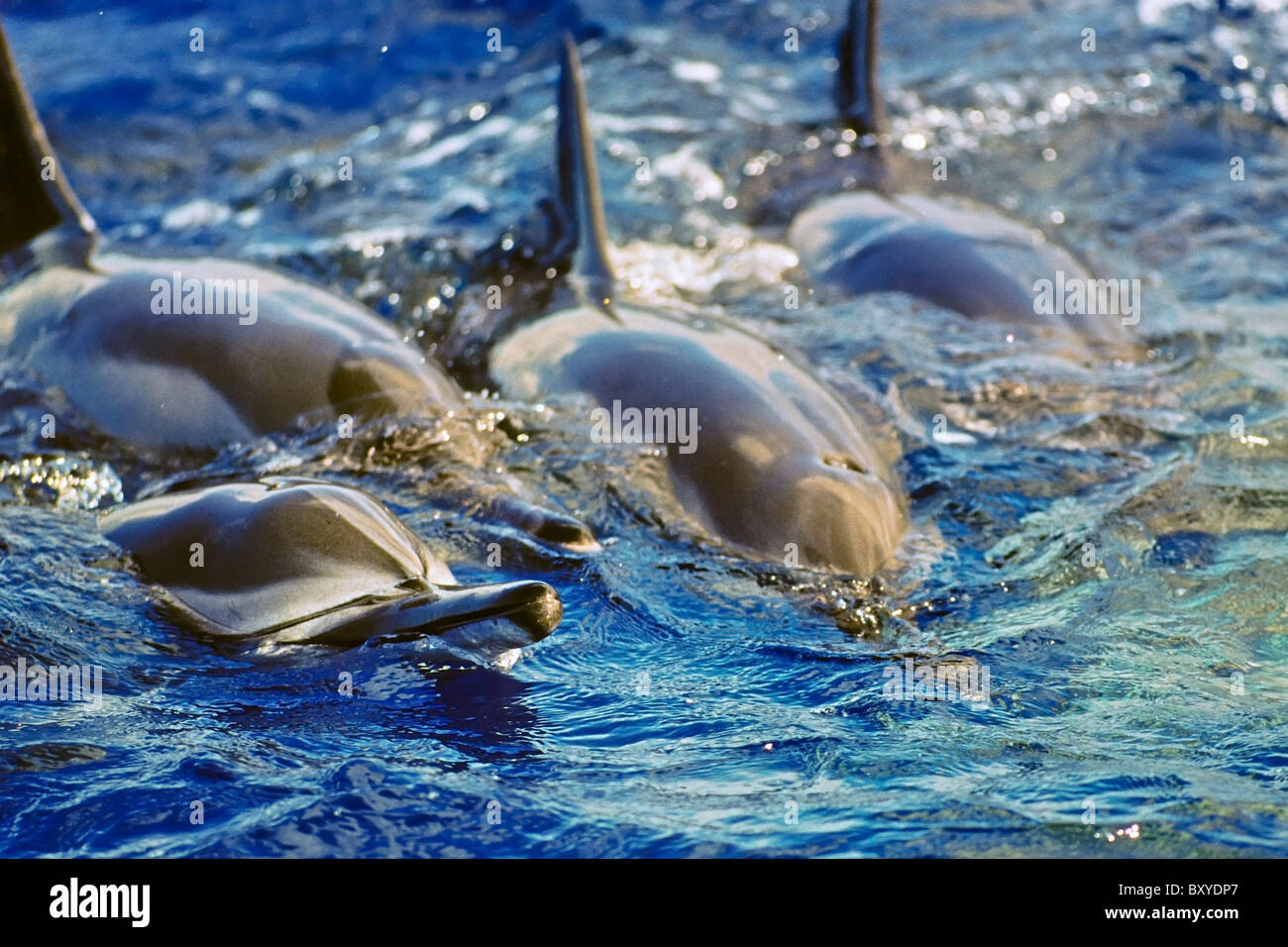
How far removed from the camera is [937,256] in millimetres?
6727

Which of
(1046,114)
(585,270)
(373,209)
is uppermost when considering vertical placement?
(1046,114)

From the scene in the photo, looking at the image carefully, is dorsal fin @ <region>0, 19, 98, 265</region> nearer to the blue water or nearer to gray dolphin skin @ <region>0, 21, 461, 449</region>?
gray dolphin skin @ <region>0, 21, 461, 449</region>

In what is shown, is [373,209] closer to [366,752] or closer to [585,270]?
[585,270]

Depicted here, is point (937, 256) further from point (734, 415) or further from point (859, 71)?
point (859, 71)

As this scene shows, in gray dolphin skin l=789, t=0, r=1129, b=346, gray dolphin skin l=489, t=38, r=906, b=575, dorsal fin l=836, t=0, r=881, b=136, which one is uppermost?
dorsal fin l=836, t=0, r=881, b=136

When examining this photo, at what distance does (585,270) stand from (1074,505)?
231 centimetres

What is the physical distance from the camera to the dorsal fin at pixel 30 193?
240 inches

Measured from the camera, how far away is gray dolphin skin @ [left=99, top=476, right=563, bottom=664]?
3451mm

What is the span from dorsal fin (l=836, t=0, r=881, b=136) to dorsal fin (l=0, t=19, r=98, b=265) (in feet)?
14.8

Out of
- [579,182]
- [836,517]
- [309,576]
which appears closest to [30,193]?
[579,182]

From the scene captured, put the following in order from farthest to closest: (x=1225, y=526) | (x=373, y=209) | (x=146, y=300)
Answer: (x=373, y=209) < (x=146, y=300) < (x=1225, y=526)

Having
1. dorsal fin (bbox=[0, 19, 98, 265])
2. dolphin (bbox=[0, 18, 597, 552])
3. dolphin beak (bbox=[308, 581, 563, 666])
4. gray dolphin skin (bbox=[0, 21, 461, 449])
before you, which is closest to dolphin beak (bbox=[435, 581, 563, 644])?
dolphin beak (bbox=[308, 581, 563, 666])

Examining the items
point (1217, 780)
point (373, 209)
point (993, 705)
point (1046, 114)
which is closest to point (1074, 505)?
point (993, 705)
